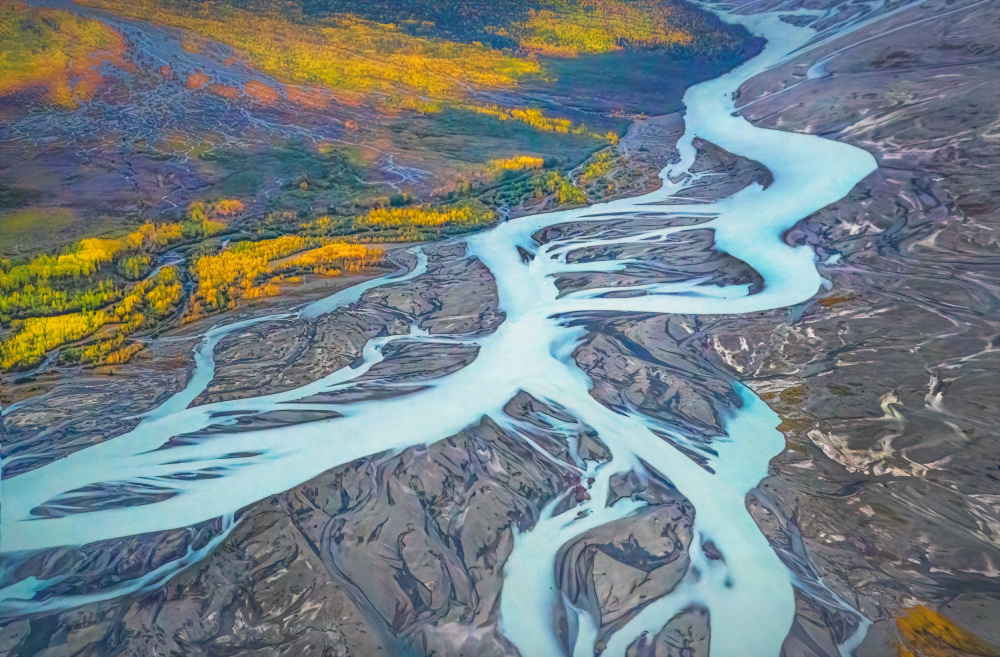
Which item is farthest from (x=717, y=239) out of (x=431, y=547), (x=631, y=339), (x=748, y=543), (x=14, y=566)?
(x=14, y=566)

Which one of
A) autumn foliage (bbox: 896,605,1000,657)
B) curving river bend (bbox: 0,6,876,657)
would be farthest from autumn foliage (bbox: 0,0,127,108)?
autumn foliage (bbox: 896,605,1000,657)

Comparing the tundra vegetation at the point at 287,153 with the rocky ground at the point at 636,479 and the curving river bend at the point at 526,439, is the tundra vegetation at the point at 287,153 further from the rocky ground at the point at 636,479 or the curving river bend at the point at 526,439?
the curving river bend at the point at 526,439

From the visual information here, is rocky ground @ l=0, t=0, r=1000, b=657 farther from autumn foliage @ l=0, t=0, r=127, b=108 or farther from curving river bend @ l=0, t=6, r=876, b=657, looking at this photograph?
autumn foliage @ l=0, t=0, r=127, b=108

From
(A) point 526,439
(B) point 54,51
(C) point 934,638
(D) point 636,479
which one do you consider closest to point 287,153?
(B) point 54,51

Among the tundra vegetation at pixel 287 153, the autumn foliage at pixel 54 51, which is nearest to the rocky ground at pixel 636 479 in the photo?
the tundra vegetation at pixel 287 153

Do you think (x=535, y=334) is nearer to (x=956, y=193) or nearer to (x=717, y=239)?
(x=717, y=239)

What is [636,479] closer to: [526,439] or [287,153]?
[526,439]
